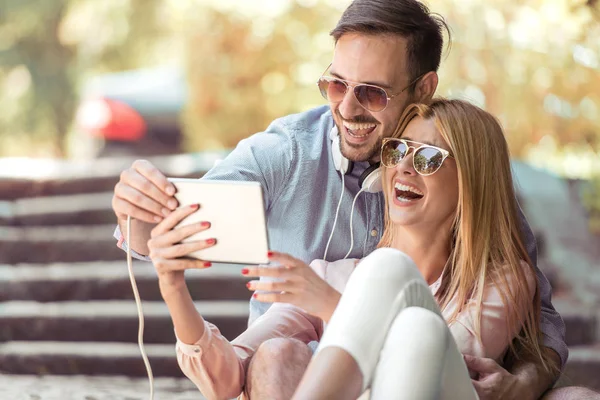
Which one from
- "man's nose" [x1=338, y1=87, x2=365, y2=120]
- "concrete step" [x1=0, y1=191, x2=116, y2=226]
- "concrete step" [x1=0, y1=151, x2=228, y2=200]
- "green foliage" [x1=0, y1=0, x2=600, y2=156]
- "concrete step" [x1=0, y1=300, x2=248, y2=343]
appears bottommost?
"concrete step" [x1=0, y1=300, x2=248, y2=343]

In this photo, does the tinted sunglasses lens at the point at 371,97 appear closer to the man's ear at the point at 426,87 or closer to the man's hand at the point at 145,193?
the man's ear at the point at 426,87

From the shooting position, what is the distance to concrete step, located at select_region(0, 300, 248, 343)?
511 centimetres

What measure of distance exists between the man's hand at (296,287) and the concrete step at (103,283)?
2.98 metres

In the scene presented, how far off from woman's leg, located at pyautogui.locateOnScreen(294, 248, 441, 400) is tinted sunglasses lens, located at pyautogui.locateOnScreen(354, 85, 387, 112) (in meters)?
0.74

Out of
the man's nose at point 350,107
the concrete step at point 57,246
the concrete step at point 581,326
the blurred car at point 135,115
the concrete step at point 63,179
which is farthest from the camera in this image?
the blurred car at point 135,115

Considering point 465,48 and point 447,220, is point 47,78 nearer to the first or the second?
point 465,48

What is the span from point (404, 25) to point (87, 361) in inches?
112

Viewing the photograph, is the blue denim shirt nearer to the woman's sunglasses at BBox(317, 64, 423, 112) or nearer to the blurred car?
the woman's sunglasses at BBox(317, 64, 423, 112)

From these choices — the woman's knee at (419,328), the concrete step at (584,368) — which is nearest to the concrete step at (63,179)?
the concrete step at (584,368)

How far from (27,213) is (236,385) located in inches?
161

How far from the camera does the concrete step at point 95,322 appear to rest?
16.8 feet

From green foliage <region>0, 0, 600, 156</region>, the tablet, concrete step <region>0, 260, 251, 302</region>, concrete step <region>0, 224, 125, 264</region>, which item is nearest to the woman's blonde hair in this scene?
the tablet

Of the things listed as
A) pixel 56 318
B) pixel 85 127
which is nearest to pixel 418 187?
pixel 56 318

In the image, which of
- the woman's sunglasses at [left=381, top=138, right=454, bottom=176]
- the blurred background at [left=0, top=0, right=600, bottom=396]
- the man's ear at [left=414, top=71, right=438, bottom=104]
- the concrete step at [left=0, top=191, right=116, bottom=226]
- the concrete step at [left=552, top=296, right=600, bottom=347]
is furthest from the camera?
the concrete step at [left=0, top=191, right=116, bottom=226]
